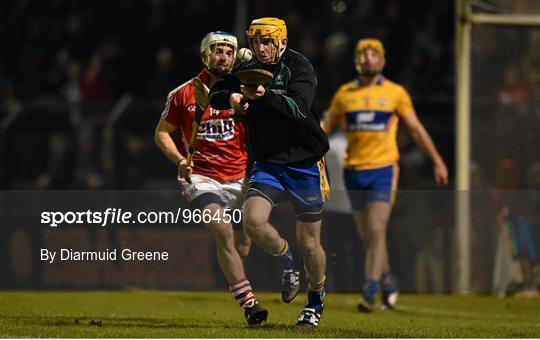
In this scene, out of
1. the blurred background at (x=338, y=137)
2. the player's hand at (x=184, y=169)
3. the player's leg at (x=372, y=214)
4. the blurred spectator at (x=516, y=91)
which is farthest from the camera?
the blurred spectator at (x=516, y=91)

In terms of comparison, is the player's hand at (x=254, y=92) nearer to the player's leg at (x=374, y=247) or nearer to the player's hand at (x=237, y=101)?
the player's hand at (x=237, y=101)

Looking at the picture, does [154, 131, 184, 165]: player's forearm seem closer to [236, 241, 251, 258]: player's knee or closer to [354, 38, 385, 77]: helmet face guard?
[236, 241, 251, 258]: player's knee

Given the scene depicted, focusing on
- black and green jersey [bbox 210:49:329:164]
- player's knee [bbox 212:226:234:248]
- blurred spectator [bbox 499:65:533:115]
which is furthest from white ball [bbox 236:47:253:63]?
blurred spectator [bbox 499:65:533:115]

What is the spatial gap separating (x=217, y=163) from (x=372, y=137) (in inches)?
129

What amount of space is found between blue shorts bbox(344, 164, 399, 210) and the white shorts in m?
3.06

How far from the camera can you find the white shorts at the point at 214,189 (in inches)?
503

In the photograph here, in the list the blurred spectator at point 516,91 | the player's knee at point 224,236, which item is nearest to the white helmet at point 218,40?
the player's knee at point 224,236

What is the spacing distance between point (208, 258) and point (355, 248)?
6.23 feet

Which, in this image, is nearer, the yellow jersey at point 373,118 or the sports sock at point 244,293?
the sports sock at point 244,293

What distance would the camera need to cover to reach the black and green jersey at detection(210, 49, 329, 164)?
1194 cm

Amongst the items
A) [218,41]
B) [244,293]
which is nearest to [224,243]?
[244,293]

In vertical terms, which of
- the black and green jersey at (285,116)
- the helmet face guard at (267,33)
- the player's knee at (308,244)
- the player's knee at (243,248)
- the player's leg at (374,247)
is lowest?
the player's leg at (374,247)

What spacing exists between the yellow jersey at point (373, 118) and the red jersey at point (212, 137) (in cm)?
306

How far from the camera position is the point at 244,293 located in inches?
495
